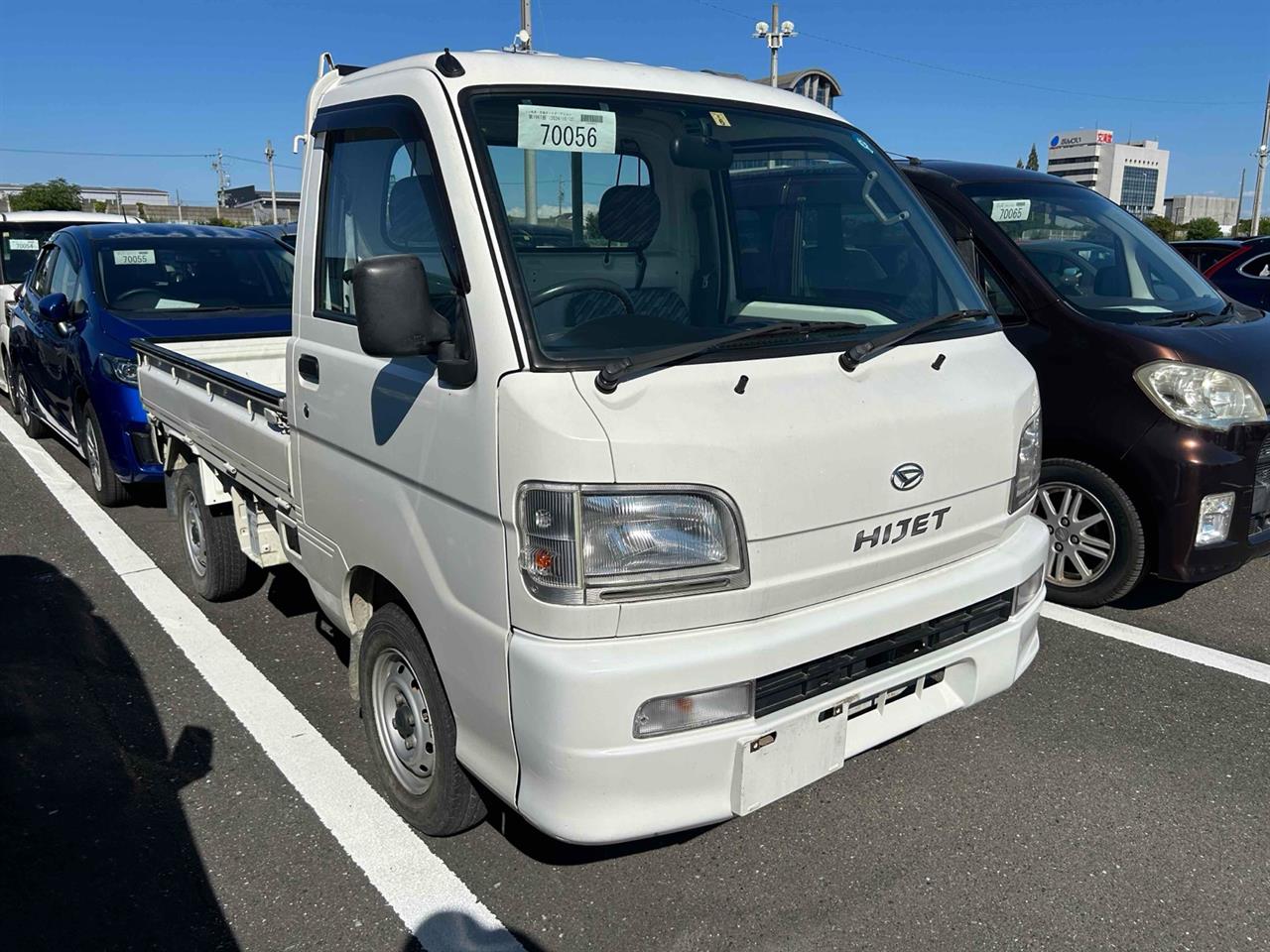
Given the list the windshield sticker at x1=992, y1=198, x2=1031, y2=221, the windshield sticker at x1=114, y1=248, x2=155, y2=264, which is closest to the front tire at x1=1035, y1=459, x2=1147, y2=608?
the windshield sticker at x1=992, y1=198, x2=1031, y2=221

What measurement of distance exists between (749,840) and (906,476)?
1.25 meters

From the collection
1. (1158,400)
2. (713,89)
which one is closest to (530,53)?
(713,89)

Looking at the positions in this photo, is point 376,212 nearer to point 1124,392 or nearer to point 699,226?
point 699,226

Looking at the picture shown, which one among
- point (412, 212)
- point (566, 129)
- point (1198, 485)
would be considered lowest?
point (1198, 485)

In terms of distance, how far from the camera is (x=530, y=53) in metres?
3.01

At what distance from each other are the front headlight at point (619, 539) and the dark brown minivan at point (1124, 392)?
2763 millimetres

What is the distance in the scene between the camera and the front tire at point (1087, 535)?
452 centimetres

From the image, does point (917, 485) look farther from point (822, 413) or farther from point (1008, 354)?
point (1008, 354)

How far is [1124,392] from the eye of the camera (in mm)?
4441

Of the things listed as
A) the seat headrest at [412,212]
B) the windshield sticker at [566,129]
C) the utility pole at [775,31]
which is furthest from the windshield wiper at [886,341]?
the utility pole at [775,31]

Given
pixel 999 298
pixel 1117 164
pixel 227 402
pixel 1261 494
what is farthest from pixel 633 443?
pixel 1117 164

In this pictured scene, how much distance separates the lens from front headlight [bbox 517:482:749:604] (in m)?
2.25

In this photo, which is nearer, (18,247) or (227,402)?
(227,402)

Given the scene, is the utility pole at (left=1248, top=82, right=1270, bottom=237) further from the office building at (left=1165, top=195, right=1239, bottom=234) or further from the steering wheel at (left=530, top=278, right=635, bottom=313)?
the office building at (left=1165, top=195, right=1239, bottom=234)
